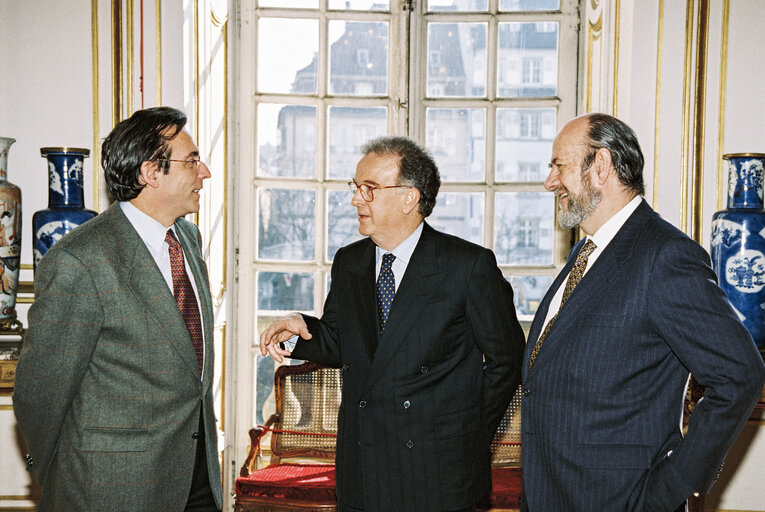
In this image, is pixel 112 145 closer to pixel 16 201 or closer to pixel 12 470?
pixel 16 201

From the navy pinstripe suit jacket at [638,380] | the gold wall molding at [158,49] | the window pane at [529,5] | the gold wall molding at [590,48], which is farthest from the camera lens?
the window pane at [529,5]

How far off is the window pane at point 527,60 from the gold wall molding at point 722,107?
0.97m

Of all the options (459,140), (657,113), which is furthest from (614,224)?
(459,140)

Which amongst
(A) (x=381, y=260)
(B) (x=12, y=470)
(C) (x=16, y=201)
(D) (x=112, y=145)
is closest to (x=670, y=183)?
(A) (x=381, y=260)

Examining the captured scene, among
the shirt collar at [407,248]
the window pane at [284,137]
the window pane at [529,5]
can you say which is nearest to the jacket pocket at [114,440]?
the shirt collar at [407,248]

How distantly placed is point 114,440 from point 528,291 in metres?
2.96

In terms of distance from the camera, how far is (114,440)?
180cm

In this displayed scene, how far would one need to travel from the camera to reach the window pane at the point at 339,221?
429 centimetres

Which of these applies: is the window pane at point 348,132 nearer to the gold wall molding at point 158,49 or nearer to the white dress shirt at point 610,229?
the gold wall molding at point 158,49

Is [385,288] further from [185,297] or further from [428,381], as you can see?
[185,297]

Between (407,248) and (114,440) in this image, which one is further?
(407,248)

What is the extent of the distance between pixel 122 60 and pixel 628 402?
2991 mm

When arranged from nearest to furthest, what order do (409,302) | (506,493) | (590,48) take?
(409,302)
(506,493)
(590,48)

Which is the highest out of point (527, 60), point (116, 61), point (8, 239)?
point (527, 60)
